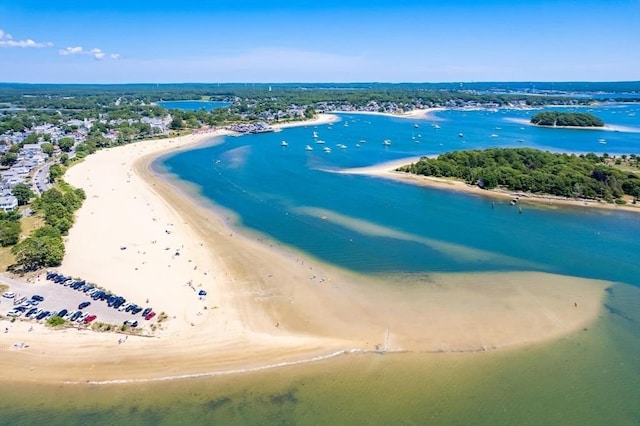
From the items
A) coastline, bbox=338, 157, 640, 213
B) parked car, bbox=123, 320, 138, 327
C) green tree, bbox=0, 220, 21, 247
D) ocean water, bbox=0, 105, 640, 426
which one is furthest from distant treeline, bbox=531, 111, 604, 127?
parked car, bbox=123, 320, 138, 327

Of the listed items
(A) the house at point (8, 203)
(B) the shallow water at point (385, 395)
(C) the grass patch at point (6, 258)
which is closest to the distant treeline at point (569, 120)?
(B) the shallow water at point (385, 395)

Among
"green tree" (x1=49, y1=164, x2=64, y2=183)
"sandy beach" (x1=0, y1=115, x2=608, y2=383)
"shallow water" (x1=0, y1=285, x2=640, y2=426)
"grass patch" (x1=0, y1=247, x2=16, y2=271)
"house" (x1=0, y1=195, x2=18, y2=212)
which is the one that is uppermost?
"green tree" (x1=49, y1=164, x2=64, y2=183)

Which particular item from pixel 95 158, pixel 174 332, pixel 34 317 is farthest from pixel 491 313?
pixel 95 158

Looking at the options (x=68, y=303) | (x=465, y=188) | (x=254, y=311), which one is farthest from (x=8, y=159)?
(x=465, y=188)

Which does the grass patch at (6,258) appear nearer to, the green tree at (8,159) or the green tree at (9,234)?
the green tree at (9,234)

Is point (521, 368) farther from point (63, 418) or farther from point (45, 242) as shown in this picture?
point (45, 242)

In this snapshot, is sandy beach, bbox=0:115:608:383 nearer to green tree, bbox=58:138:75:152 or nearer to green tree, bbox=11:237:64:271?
green tree, bbox=11:237:64:271

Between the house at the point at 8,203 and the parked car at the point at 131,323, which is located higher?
the house at the point at 8,203

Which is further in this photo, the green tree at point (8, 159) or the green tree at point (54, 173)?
the green tree at point (8, 159)
